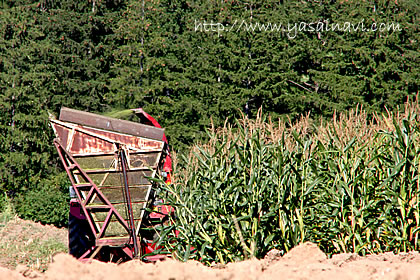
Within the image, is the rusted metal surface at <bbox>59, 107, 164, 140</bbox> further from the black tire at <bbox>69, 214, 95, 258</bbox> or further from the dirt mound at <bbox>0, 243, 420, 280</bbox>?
the dirt mound at <bbox>0, 243, 420, 280</bbox>

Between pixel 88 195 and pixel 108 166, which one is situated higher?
pixel 108 166

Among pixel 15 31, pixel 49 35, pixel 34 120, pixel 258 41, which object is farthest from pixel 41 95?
pixel 258 41

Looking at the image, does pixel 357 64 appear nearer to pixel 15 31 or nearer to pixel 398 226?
pixel 15 31

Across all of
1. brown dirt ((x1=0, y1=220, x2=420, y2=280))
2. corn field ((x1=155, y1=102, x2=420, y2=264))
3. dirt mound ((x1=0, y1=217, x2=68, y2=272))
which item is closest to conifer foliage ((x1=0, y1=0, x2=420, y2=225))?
dirt mound ((x1=0, y1=217, x2=68, y2=272))

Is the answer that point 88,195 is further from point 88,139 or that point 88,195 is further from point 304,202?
point 304,202

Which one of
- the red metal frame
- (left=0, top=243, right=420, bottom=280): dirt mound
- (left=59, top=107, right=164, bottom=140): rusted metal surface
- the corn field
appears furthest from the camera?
(left=59, top=107, right=164, bottom=140): rusted metal surface

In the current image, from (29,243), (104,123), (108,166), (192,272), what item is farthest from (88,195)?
(29,243)

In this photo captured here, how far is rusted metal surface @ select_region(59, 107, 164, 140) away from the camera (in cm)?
747

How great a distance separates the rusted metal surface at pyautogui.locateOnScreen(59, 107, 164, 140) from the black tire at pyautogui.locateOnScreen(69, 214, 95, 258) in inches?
76.7

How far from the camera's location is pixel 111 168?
750 centimetres

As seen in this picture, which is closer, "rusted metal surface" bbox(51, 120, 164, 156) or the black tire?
"rusted metal surface" bbox(51, 120, 164, 156)

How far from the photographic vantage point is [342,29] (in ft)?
73.0

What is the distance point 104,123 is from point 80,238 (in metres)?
2.30

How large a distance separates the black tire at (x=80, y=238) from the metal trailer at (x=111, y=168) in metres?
1.04
